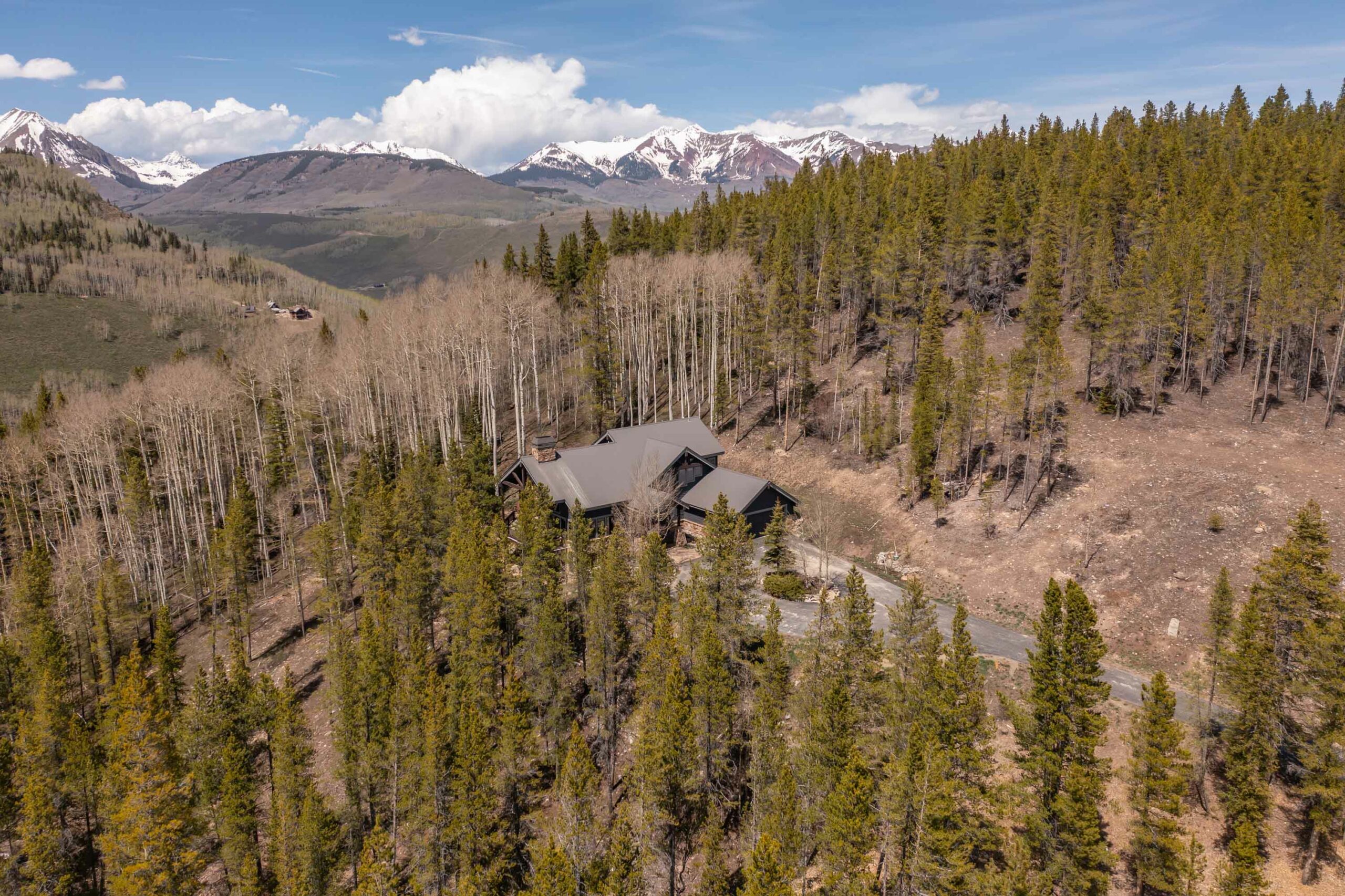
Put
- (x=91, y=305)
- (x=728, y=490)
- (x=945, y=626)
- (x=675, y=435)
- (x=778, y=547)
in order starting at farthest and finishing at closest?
(x=91, y=305), (x=675, y=435), (x=728, y=490), (x=778, y=547), (x=945, y=626)

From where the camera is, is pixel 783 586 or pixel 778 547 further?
pixel 778 547

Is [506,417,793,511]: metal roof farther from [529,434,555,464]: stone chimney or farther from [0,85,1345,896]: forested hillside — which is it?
[0,85,1345,896]: forested hillside

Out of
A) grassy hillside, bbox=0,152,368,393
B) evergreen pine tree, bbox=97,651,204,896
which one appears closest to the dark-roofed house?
evergreen pine tree, bbox=97,651,204,896

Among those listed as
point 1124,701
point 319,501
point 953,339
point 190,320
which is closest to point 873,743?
point 1124,701

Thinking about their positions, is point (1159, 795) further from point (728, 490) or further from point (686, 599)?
point (728, 490)

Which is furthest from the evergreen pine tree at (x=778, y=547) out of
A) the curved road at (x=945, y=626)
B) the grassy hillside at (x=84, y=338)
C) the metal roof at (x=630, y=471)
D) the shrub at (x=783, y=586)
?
the grassy hillside at (x=84, y=338)

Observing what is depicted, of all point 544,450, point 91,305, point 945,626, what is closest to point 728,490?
point 544,450
